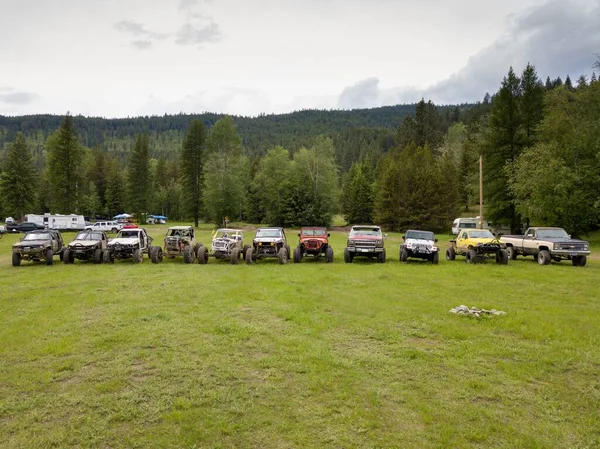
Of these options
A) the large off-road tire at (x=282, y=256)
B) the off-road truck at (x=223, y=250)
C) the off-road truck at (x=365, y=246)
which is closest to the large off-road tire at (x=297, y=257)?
the large off-road tire at (x=282, y=256)

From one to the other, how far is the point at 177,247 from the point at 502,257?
54.9ft

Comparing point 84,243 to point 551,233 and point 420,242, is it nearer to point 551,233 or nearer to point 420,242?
point 420,242

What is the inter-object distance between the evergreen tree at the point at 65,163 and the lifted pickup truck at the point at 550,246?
57.1m

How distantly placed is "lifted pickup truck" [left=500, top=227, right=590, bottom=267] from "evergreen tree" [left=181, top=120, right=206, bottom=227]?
49.3 metres

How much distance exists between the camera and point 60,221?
56438mm

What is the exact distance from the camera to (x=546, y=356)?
7371 mm

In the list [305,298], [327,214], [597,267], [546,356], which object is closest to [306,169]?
[327,214]

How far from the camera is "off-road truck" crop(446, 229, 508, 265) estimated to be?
2123 centimetres

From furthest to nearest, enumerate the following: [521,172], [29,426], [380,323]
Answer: [521,172]
[380,323]
[29,426]

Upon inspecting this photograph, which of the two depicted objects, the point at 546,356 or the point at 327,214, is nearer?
the point at 546,356

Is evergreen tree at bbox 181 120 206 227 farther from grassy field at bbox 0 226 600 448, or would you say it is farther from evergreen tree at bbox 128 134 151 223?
grassy field at bbox 0 226 600 448

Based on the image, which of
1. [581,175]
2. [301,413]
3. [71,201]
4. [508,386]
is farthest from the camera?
[71,201]

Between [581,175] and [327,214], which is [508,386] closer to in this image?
[581,175]

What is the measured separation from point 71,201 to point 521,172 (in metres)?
57.7
